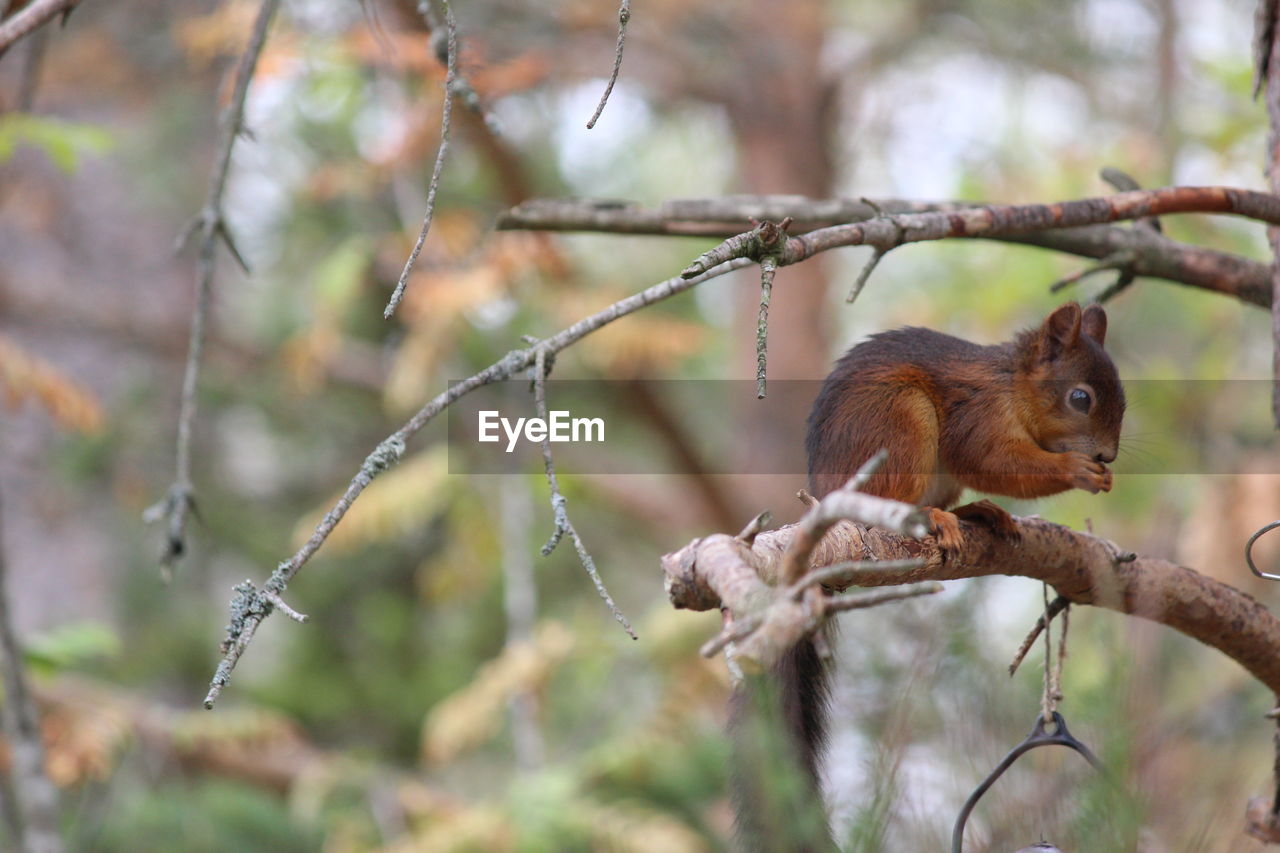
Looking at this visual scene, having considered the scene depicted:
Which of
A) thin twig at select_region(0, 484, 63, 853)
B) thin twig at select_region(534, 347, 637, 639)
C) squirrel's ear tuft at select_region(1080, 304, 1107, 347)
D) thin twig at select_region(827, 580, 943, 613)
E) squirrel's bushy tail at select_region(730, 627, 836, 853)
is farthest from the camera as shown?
thin twig at select_region(0, 484, 63, 853)

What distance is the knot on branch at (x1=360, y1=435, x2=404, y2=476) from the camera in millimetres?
1406

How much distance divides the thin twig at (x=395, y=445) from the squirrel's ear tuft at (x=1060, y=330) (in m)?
1.04

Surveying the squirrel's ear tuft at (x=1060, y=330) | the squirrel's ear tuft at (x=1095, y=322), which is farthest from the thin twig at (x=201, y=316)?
the squirrel's ear tuft at (x=1095, y=322)

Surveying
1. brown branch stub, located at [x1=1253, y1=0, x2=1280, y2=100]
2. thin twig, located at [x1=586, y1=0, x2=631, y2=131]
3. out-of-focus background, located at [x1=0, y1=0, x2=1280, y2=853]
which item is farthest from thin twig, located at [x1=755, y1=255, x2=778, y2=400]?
out-of-focus background, located at [x1=0, y1=0, x2=1280, y2=853]

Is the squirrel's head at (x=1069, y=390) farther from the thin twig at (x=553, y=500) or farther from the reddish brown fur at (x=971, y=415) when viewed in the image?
the thin twig at (x=553, y=500)

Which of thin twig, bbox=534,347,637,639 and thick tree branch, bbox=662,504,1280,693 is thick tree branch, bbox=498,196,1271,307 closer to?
thick tree branch, bbox=662,504,1280,693

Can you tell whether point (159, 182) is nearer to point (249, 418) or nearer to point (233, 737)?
point (249, 418)

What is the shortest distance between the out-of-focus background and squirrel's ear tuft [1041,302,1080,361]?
640 millimetres

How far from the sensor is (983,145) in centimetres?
640

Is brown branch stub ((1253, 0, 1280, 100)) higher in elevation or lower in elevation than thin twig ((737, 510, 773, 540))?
higher

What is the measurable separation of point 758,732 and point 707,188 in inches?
294

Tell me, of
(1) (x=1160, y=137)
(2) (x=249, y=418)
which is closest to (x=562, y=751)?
(2) (x=249, y=418)

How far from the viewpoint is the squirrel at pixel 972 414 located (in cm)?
203

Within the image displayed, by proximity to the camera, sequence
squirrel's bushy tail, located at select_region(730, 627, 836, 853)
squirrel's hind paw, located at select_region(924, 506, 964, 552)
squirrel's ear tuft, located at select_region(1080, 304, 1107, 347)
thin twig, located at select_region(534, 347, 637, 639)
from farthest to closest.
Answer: squirrel's ear tuft, located at select_region(1080, 304, 1107, 347) < squirrel's hind paw, located at select_region(924, 506, 964, 552) < thin twig, located at select_region(534, 347, 637, 639) < squirrel's bushy tail, located at select_region(730, 627, 836, 853)
